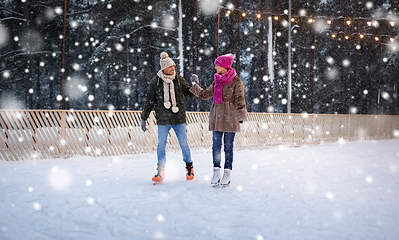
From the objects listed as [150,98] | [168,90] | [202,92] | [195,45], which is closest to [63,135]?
[150,98]

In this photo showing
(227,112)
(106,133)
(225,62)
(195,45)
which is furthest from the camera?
(195,45)

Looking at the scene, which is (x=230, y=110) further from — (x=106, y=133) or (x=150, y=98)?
(x=106, y=133)

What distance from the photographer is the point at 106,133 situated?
7.46 meters

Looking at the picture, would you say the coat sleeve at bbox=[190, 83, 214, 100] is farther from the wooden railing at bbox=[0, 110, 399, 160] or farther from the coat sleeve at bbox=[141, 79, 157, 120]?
the wooden railing at bbox=[0, 110, 399, 160]

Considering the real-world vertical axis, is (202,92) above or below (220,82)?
below

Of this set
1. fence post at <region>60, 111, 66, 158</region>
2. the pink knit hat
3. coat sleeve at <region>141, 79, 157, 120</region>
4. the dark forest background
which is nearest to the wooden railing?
fence post at <region>60, 111, 66, 158</region>

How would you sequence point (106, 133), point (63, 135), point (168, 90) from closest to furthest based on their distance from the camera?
point (168, 90) < point (63, 135) < point (106, 133)

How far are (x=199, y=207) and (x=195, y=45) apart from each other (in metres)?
15.4

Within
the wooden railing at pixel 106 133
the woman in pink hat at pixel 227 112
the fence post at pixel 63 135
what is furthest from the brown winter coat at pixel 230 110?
the fence post at pixel 63 135

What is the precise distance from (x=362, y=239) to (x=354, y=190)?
1.55m

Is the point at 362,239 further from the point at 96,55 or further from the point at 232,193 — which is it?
the point at 96,55

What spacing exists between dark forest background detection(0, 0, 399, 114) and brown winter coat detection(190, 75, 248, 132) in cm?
931

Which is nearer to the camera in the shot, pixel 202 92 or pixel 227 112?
pixel 227 112

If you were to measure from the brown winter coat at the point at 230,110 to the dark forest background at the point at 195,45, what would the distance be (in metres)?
9.31
